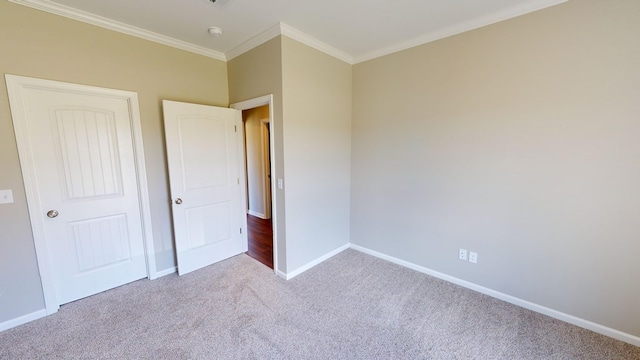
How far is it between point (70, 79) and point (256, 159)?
10.1 ft

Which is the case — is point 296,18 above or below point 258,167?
above

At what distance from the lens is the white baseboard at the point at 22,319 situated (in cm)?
196

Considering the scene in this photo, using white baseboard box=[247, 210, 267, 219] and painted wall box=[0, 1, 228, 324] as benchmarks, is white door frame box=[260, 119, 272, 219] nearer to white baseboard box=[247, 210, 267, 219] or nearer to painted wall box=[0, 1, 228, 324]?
white baseboard box=[247, 210, 267, 219]

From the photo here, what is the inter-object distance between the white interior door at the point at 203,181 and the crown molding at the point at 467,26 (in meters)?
2.05

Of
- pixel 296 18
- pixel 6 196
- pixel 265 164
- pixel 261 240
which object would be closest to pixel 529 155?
pixel 296 18

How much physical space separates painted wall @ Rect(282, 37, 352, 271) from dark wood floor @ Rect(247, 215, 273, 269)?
0.70m

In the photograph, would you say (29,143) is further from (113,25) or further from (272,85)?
(272,85)

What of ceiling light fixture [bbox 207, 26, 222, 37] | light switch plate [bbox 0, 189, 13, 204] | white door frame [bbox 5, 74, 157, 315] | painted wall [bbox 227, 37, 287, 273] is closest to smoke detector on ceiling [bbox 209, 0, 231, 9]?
ceiling light fixture [bbox 207, 26, 222, 37]

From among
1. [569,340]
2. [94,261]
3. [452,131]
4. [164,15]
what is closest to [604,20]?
[452,131]

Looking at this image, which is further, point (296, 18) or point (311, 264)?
point (311, 264)

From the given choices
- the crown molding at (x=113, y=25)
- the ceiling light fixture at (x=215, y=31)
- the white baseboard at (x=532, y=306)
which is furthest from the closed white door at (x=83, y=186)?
the white baseboard at (x=532, y=306)

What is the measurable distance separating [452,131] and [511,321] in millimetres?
1778

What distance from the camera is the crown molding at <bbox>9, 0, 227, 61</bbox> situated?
1946 mm

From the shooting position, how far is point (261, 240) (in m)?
3.89
